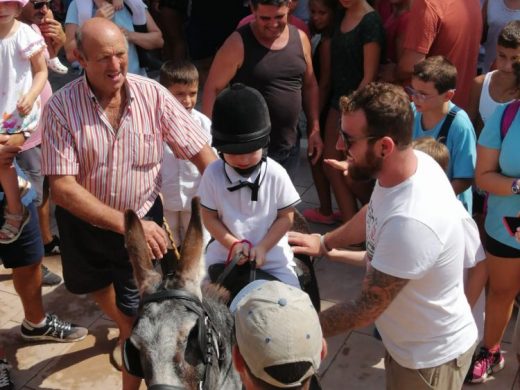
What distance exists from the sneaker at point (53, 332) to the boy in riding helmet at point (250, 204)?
189cm

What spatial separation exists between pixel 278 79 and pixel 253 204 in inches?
67.4

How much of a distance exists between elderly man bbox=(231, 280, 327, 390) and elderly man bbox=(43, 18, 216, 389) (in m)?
1.26

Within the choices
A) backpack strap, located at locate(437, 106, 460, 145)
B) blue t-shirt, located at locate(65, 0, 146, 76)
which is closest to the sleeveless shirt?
backpack strap, located at locate(437, 106, 460, 145)

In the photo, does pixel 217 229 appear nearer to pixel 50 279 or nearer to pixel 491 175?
pixel 491 175

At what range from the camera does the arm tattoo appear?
2645 mm

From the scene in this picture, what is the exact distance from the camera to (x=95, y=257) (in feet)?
13.0

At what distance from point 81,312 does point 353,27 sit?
3.27m

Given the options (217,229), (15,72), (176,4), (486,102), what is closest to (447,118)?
(486,102)

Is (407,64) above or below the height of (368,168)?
below

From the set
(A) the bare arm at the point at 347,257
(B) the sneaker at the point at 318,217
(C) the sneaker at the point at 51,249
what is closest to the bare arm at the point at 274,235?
(A) the bare arm at the point at 347,257

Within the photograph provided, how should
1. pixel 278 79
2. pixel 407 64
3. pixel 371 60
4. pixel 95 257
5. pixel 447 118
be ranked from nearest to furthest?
pixel 95 257
pixel 447 118
pixel 278 79
pixel 407 64
pixel 371 60

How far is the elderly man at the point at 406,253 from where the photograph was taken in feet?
8.48

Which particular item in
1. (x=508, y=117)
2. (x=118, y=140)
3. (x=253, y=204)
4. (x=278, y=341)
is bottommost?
(x=253, y=204)

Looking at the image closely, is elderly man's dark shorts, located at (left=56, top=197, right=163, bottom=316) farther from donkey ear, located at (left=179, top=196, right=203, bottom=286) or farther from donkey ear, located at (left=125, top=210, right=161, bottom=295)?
donkey ear, located at (left=179, top=196, right=203, bottom=286)
